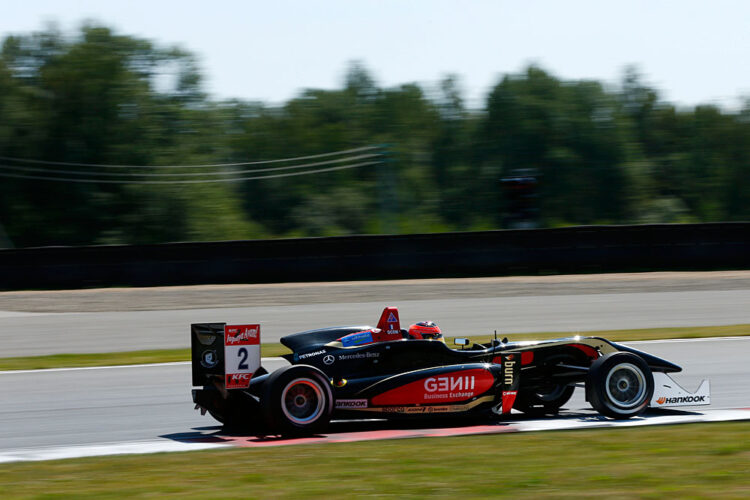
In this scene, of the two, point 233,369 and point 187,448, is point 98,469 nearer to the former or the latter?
point 187,448

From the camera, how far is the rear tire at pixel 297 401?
22.2ft

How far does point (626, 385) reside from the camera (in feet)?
24.4

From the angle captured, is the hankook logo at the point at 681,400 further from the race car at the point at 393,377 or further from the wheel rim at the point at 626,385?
the wheel rim at the point at 626,385

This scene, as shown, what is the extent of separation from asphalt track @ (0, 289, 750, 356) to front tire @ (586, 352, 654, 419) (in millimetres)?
6533

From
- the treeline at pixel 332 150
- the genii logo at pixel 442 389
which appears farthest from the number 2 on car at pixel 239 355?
the treeline at pixel 332 150

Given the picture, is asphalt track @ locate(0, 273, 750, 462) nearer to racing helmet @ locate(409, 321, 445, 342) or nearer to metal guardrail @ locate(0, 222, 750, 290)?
metal guardrail @ locate(0, 222, 750, 290)

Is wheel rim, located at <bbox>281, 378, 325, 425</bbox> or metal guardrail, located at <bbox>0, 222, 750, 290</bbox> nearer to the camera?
wheel rim, located at <bbox>281, 378, 325, 425</bbox>

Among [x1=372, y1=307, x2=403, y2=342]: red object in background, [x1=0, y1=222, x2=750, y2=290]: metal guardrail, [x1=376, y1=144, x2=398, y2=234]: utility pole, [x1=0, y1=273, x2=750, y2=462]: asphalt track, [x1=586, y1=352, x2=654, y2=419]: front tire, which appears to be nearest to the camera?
[x1=586, y1=352, x2=654, y2=419]: front tire

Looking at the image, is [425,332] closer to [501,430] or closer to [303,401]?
[501,430]

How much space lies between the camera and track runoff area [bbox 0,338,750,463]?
264 inches

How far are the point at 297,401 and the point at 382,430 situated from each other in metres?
0.80

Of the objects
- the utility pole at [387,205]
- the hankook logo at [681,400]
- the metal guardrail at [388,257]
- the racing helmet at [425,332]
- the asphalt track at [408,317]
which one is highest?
the utility pole at [387,205]

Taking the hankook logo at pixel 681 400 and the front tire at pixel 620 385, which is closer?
the front tire at pixel 620 385

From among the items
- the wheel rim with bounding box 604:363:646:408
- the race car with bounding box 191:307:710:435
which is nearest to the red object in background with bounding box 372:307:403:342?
the race car with bounding box 191:307:710:435
